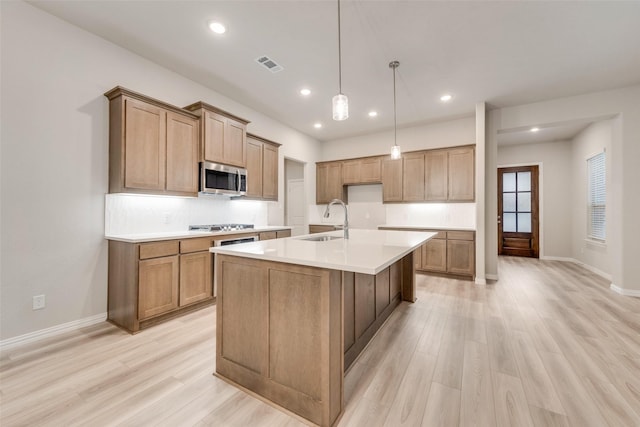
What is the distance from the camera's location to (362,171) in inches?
235

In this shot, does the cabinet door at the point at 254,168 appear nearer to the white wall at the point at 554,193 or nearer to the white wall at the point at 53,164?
the white wall at the point at 53,164

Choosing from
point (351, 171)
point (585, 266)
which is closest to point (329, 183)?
point (351, 171)

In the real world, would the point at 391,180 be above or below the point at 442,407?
above

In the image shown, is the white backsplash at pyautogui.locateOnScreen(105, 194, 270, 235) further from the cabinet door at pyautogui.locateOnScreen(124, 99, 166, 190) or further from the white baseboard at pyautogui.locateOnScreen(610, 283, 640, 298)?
the white baseboard at pyautogui.locateOnScreen(610, 283, 640, 298)

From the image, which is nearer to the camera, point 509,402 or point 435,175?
point 509,402

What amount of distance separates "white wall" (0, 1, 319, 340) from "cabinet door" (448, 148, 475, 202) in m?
5.09

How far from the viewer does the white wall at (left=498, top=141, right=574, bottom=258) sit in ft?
20.9

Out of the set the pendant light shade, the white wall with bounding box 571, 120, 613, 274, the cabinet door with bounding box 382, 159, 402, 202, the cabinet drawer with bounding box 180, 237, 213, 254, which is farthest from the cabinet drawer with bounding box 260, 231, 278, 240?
the white wall with bounding box 571, 120, 613, 274

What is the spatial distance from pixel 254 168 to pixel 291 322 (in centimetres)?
337

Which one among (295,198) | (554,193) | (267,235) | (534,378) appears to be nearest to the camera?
(534,378)

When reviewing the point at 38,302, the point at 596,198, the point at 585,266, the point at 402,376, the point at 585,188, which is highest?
the point at 585,188

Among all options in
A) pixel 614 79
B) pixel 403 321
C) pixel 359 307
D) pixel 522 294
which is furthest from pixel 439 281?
pixel 614 79

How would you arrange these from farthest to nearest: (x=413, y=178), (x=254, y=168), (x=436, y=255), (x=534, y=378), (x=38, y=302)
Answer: (x=413, y=178)
(x=436, y=255)
(x=254, y=168)
(x=38, y=302)
(x=534, y=378)

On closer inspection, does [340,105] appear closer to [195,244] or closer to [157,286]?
[195,244]
